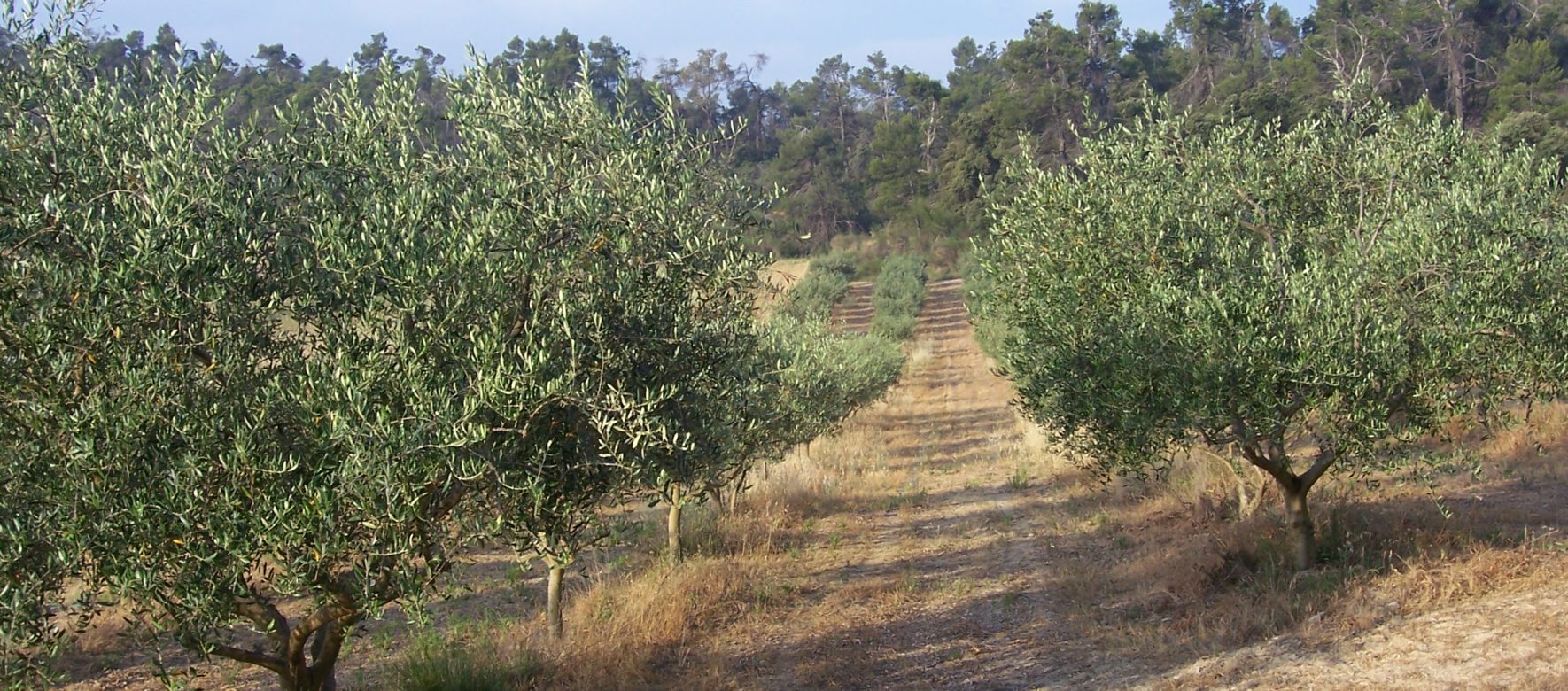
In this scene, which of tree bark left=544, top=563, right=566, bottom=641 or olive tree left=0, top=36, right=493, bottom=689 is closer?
olive tree left=0, top=36, right=493, bottom=689

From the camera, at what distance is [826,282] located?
57000 mm

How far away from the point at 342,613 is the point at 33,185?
2893 mm

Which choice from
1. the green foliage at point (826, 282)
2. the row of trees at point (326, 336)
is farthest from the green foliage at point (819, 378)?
the green foliage at point (826, 282)

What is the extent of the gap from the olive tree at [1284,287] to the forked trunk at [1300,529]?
2cm

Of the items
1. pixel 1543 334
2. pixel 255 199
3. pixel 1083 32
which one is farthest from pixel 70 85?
pixel 1083 32

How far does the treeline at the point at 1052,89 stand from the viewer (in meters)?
40.5

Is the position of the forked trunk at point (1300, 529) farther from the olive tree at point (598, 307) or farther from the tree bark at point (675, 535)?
the tree bark at point (675, 535)

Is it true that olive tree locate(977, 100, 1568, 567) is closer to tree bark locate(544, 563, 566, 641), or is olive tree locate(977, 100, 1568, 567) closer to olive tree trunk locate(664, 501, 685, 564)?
olive tree trunk locate(664, 501, 685, 564)

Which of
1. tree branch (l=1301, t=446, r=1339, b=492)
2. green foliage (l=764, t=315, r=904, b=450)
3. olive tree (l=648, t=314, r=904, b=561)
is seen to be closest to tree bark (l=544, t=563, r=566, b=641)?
olive tree (l=648, t=314, r=904, b=561)

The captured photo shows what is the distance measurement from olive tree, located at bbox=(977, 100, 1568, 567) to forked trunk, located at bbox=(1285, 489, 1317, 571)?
2 centimetres

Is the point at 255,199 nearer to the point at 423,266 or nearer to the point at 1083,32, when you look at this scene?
the point at 423,266

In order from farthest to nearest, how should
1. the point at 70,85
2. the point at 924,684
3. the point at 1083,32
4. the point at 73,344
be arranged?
1. the point at 1083,32
2. the point at 924,684
3. the point at 70,85
4. the point at 73,344

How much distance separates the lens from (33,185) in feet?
18.6

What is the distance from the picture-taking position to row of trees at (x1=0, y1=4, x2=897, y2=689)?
531cm
